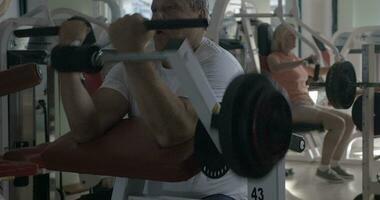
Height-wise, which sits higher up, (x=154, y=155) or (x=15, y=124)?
(x=154, y=155)

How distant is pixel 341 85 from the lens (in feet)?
8.47

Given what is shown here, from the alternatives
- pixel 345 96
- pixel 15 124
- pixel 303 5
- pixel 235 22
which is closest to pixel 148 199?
pixel 15 124

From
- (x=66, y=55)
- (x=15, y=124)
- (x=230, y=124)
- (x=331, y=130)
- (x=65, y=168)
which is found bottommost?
(x=331, y=130)

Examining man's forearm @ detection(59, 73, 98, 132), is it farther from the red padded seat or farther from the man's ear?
the man's ear

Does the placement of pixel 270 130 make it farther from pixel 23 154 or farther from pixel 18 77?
pixel 23 154

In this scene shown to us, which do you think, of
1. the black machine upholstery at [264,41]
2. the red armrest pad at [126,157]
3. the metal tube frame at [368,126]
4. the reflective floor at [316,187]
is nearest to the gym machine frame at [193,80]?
the red armrest pad at [126,157]

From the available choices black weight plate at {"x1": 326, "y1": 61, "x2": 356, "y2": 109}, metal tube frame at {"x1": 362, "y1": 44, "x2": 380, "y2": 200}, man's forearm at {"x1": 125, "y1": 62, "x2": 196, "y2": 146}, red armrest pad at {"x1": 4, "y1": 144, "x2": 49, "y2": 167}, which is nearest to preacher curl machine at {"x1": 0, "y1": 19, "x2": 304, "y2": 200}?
man's forearm at {"x1": 125, "y1": 62, "x2": 196, "y2": 146}

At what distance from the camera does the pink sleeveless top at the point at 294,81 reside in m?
3.72

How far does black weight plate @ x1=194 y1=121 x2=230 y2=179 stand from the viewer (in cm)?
102

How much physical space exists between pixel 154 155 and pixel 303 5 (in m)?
4.41

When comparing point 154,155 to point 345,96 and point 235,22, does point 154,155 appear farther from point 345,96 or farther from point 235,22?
point 235,22

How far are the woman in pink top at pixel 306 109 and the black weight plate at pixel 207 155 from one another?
2.47m

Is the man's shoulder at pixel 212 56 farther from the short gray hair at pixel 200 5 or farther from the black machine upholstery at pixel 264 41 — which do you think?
the black machine upholstery at pixel 264 41

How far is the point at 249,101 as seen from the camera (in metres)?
0.92
